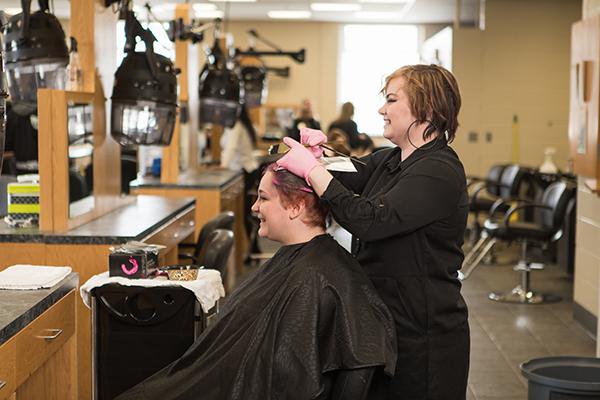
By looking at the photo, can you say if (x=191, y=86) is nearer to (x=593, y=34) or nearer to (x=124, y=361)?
(x=593, y=34)

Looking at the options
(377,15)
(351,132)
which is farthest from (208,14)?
(351,132)

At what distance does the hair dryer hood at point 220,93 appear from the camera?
694 centimetres

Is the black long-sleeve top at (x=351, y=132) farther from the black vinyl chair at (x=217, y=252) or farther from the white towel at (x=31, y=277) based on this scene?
the white towel at (x=31, y=277)

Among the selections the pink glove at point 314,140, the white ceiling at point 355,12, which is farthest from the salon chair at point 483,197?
the pink glove at point 314,140

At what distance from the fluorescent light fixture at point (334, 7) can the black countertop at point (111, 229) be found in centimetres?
766

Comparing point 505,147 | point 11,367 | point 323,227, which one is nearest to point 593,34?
point 323,227

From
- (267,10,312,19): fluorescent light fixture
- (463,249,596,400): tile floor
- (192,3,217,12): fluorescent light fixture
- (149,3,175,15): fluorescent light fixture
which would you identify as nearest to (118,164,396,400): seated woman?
(463,249,596,400): tile floor

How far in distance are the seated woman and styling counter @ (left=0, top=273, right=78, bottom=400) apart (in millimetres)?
294

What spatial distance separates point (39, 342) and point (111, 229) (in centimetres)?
135

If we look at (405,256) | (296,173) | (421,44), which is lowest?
(405,256)

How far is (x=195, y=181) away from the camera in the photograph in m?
6.52

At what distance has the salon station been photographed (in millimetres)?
3098

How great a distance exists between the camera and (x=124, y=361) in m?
3.15

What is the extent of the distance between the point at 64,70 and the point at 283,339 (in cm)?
225
